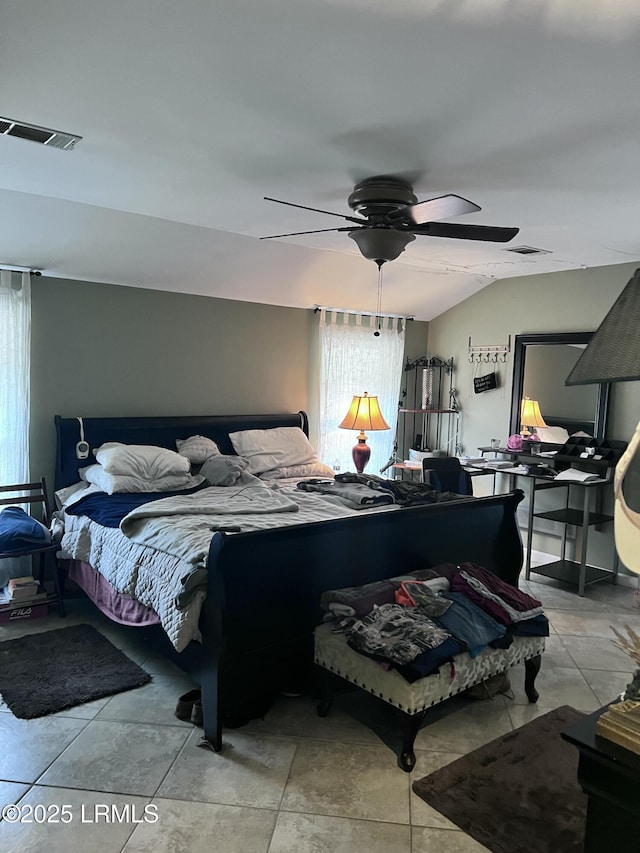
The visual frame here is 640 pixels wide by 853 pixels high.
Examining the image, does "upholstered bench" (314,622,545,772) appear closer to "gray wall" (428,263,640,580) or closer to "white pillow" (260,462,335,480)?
"white pillow" (260,462,335,480)

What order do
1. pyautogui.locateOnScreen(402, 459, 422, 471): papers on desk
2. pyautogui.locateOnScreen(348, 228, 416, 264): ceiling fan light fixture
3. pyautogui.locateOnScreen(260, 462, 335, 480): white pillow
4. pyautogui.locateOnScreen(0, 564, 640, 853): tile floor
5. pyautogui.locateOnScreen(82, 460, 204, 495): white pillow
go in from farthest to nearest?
pyautogui.locateOnScreen(402, 459, 422, 471): papers on desk
pyautogui.locateOnScreen(260, 462, 335, 480): white pillow
pyautogui.locateOnScreen(82, 460, 204, 495): white pillow
pyautogui.locateOnScreen(348, 228, 416, 264): ceiling fan light fixture
pyautogui.locateOnScreen(0, 564, 640, 853): tile floor

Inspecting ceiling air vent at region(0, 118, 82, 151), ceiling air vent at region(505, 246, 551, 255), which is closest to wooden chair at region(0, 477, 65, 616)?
ceiling air vent at region(0, 118, 82, 151)

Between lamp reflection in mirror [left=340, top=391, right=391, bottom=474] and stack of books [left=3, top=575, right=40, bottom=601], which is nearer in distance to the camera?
stack of books [left=3, top=575, right=40, bottom=601]

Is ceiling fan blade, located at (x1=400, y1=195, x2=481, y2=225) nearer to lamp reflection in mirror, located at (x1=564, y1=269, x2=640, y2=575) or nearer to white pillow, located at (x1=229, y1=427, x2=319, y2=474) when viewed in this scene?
lamp reflection in mirror, located at (x1=564, y1=269, x2=640, y2=575)

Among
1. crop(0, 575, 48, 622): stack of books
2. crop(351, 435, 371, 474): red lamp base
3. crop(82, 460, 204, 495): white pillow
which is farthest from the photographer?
crop(351, 435, 371, 474): red lamp base

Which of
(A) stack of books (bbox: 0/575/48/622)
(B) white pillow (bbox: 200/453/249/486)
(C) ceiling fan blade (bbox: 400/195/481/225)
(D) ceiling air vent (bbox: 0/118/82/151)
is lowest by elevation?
(A) stack of books (bbox: 0/575/48/622)

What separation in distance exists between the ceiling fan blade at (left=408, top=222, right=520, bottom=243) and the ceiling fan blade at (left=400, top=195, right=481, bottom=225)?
77 mm

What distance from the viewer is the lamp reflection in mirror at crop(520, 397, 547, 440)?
5434 millimetres

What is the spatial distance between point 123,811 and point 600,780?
163cm

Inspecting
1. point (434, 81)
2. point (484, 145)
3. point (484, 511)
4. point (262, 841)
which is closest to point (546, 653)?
point (484, 511)

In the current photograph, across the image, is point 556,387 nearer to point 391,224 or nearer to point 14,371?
point 391,224

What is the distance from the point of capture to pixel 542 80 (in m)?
1.94

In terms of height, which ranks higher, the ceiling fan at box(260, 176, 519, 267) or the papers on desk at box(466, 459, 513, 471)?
the ceiling fan at box(260, 176, 519, 267)

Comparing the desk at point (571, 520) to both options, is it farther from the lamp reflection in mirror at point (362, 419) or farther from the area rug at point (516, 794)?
the area rug at point (516, 794)
